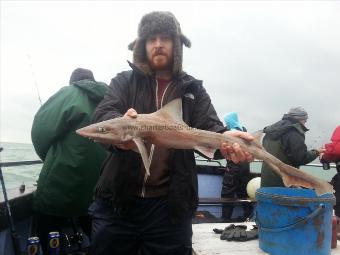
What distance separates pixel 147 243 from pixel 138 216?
28 cm

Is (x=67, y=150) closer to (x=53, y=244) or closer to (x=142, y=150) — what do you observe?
(x=53, y=244)

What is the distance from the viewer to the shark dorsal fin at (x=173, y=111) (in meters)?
3.32

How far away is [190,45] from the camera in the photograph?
4.27 metres

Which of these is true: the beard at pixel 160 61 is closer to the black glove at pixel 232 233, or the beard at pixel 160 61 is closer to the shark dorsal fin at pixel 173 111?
the shark dorsal fin at pixel 173 111

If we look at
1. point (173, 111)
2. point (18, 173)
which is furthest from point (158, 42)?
point (18, 173)

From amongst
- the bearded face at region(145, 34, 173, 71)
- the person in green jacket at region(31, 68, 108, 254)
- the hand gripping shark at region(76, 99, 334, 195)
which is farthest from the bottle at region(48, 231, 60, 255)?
the bearded face at region(145, 34, 173, 71)

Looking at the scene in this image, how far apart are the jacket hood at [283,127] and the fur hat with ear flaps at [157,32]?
4114 mm

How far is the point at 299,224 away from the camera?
4125 mm

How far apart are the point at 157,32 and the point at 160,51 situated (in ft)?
0.72

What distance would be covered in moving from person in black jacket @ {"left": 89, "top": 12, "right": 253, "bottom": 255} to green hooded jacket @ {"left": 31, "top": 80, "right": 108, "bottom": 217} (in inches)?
35.4

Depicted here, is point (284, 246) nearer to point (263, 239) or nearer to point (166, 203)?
point (263, 239)

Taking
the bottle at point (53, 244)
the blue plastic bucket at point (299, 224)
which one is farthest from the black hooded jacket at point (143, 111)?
the bottle at point (53, 244)

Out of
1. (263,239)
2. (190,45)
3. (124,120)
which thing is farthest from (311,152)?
(124,120)

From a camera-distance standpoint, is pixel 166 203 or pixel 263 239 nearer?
pixel 166 203
